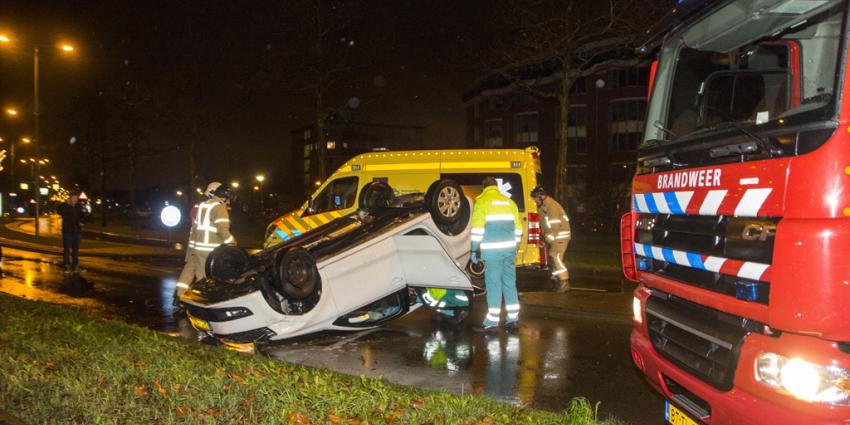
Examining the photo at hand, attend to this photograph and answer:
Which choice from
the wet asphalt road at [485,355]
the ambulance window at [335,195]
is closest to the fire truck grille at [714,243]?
the wet asphalt road at [485,355]

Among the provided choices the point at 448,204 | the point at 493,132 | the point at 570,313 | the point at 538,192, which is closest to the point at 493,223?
the point at 448,204

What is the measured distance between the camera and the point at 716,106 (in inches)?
153

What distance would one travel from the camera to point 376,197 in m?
8.12

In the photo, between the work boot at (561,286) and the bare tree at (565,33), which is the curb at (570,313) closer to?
the work boot at (561,286)

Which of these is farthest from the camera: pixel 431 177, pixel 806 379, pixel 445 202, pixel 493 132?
pixel 493 132

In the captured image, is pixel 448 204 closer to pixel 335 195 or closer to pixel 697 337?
pixel 697 337

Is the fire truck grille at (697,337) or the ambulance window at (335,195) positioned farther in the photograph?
the ambulance window at (335,195)

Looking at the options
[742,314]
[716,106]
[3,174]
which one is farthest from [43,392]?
[3,174]

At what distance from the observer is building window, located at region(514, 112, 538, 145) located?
55.2 m

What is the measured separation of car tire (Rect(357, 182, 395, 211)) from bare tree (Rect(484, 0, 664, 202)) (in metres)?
10.8

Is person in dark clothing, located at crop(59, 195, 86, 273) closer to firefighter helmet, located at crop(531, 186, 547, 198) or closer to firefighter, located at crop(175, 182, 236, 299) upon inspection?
firefighter, located at crop(175, 182, 236, 299)

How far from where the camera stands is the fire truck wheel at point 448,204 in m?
7.19

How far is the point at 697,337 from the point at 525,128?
175 feet

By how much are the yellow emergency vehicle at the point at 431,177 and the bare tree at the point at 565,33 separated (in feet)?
22.4
